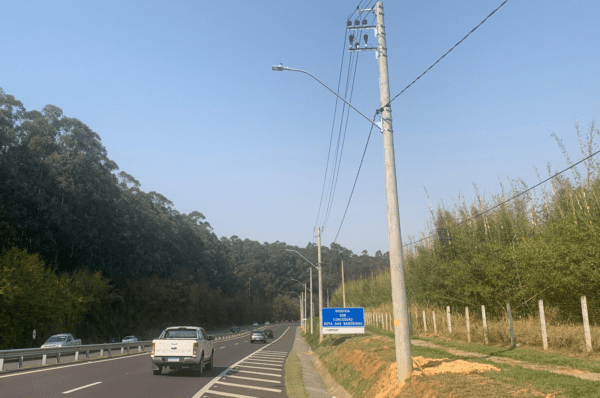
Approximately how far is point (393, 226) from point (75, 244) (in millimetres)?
56327

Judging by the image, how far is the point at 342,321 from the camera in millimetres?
28016

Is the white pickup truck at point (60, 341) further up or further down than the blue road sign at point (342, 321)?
further down

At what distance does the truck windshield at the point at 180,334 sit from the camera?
20703 millimetres

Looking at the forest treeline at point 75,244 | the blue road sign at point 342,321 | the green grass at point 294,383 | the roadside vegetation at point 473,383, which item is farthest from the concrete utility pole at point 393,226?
the forest treeline at point 75,244

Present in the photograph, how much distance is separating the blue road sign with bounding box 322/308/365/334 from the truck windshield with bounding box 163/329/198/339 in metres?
9.20

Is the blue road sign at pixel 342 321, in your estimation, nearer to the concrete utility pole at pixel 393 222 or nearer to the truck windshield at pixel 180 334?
the truck windshield at pixel 180 334

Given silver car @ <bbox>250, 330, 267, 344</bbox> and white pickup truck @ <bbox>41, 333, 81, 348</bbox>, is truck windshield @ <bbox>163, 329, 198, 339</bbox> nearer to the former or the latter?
white pickup truck @ <bbox>41, 333, 81, 348</bbox>

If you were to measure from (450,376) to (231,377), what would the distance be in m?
10.6

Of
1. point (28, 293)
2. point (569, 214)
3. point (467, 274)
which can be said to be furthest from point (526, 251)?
point (28, 293)

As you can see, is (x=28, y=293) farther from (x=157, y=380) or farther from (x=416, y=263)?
Result: (x=416, y=263)

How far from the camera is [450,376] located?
10609 mm

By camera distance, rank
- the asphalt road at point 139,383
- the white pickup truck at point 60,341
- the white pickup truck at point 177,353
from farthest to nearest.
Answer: the white pickup truck at point 60,341 → the white pickup truck at point 177,353 → the asphalt road at point 139,383

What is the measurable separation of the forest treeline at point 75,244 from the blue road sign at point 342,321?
25126 mm

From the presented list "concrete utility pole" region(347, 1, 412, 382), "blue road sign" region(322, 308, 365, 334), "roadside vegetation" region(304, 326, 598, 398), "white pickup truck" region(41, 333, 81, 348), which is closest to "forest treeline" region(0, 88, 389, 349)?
"white pickup truck" region(41, 333, 81, 348)
